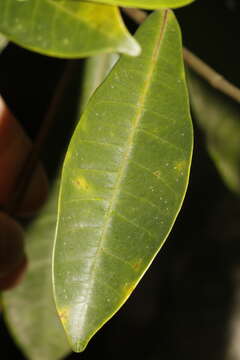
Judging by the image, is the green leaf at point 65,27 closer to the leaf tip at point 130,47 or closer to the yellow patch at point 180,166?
the leaf tip at point 130,47

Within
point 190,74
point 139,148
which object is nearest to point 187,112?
point 139,148

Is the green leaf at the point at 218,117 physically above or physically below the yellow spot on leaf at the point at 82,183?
below

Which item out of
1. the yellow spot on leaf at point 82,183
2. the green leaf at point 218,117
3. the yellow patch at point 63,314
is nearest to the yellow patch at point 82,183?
the yellow spot on leaf at point 82,183

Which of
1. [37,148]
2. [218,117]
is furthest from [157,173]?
[218,117]

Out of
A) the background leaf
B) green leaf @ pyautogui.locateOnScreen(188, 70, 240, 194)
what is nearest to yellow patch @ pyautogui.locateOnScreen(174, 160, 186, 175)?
green leaf @ pyautogui.locateOnScreen(188, 70, 240, 194)

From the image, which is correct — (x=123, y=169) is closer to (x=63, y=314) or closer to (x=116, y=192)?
(x=116, y=192)

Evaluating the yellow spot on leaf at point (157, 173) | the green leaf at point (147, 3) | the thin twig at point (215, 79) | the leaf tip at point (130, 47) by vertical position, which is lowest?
the yellow spot on leaf at point (157, 173)
